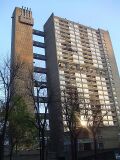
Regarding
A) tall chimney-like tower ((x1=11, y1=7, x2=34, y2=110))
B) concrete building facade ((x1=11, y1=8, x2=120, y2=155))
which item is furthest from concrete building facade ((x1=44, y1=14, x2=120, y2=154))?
tall chimney-like tower ((x1=11, y1=7, x2=34, y2=110))

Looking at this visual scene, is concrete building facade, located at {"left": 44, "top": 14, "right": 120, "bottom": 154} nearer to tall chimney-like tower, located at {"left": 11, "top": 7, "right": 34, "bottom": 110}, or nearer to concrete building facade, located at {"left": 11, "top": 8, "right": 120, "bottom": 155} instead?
concrete building facade, located at {"left": 11, "top": 8, "right": 120, "bottom": 155}

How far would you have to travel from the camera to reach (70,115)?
43.0m

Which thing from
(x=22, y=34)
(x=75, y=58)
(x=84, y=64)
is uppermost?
(x=22, y=34)

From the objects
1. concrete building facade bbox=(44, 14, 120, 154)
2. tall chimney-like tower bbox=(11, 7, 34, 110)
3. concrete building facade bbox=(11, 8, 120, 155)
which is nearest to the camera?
tall chimney-like tower bbox=(11, 7, 34, 110)

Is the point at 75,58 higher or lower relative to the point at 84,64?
higher

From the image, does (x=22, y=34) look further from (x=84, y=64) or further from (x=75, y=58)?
(x=84, y=64)

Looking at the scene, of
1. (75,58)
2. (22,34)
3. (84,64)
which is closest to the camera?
(22,34)

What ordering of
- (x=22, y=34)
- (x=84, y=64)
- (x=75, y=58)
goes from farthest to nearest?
(x=84, y=64), (x=75, y=58), (x=22, y=34)

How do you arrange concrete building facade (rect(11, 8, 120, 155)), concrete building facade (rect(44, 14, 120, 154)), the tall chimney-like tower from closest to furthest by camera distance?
the tall chimney-like tower
concrete building facade (rect(11, 8, 120, 155))
concrete building facade (rect(44, 14, 120, 154))

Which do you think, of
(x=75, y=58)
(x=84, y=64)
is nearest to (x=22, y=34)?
(x=75, y=58)

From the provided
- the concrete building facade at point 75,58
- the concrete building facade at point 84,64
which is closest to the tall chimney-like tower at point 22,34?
the concrete building facade at point 75,58

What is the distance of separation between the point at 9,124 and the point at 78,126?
528 inches

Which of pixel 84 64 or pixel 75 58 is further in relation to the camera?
pixel 84 64

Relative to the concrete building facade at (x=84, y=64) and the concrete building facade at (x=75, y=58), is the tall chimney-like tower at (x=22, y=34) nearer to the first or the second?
the concrete building facade at (x=75, y=58)
